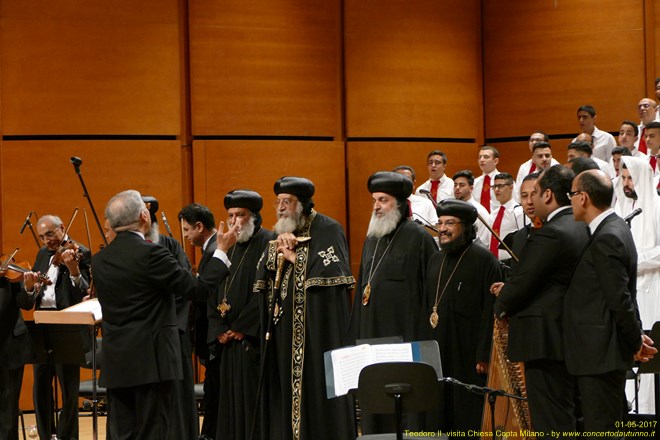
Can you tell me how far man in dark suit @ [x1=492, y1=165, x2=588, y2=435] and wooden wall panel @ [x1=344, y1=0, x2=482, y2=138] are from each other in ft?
18.6

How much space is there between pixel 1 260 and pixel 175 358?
2.09 meters

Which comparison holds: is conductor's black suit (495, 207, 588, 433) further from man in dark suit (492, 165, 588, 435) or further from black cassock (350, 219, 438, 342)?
black cassock (350, 219, 438, 342)

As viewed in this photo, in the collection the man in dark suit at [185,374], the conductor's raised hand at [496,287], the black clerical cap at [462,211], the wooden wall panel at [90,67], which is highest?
the wooden wall panel at [90,67]

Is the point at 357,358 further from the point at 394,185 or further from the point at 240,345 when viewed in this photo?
the point at 240,345

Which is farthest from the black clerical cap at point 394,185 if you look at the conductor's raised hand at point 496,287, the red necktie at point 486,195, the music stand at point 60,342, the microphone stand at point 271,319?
the red necktie at point 486,195

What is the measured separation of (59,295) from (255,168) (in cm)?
308

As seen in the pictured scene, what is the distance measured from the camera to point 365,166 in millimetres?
10438

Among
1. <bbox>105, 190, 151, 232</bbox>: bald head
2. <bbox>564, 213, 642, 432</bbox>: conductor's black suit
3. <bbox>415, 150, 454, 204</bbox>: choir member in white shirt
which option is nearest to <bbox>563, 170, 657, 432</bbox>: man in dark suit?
<bbox>564, 213, 642, 432</bbox>: conductor's black suit

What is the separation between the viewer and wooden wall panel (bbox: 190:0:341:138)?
9.91 meters

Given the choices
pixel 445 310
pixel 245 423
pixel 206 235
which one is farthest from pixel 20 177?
pixel 445 310

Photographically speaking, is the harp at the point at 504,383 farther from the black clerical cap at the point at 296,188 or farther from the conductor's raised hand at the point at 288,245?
the black clerical cap at the point at 296,188

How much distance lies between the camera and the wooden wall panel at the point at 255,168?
9.87 meters

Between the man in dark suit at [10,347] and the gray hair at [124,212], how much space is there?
170cm

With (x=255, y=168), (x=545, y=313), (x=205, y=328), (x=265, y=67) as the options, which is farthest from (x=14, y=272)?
(x=265, y=67)
